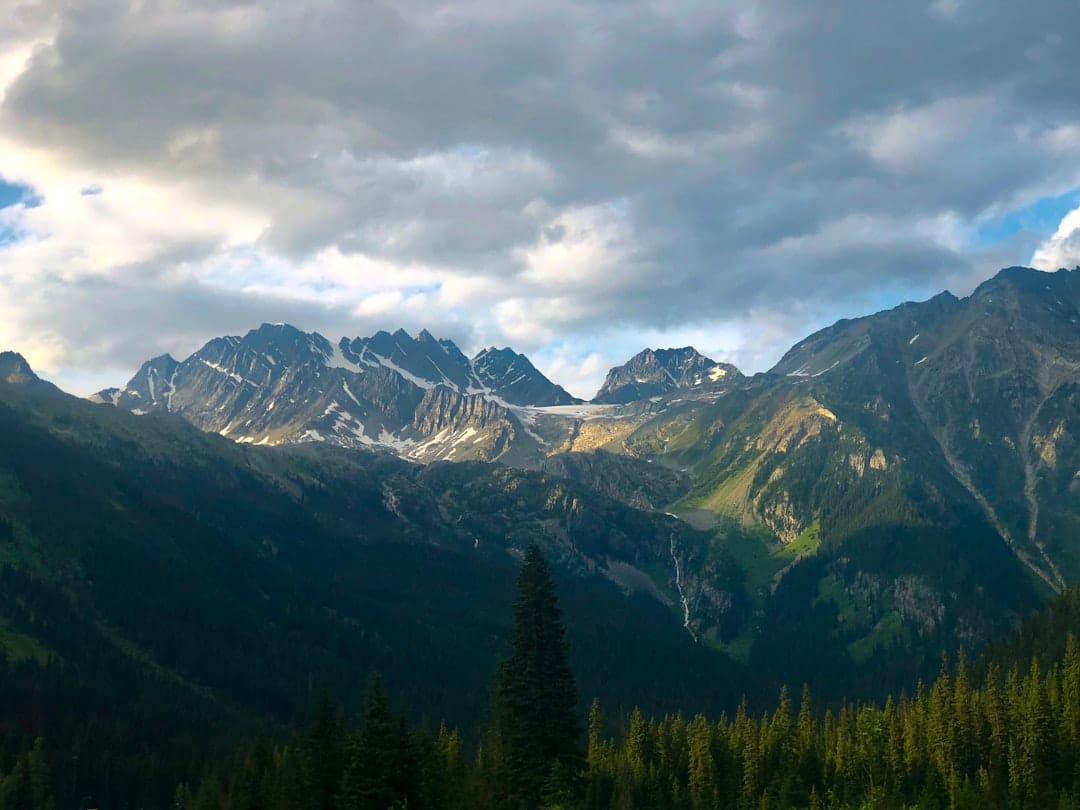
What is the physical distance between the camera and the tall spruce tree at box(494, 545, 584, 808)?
80812 millimetres

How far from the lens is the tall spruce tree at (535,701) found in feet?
265

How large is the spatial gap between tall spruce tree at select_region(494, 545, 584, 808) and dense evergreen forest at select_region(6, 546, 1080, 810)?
0.38 feet

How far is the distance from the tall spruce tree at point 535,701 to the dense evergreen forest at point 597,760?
0.38ft

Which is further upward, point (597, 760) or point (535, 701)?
point (535, 701)

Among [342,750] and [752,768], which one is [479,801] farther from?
[752,768]

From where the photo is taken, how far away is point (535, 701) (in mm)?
81625

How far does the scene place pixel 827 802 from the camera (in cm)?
14962

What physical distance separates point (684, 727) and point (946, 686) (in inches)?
1883

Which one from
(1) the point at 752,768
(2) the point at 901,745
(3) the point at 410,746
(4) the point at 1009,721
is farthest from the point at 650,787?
(3) the point at 410,746

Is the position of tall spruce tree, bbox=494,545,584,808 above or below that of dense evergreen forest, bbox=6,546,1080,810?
above

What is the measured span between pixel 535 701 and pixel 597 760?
302 feet

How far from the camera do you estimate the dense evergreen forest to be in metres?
79.2

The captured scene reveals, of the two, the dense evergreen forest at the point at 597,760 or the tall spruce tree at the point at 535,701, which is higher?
the tall spruce tree at the point at 535,701

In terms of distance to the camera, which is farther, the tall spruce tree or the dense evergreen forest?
the tall spruce tree
